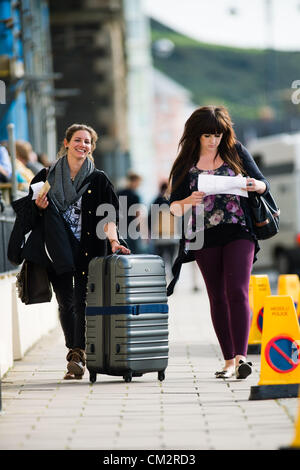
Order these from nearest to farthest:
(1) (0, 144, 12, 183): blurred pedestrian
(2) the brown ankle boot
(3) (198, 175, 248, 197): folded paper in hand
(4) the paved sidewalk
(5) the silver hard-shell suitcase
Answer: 1. (4) the paved sidewalk
2. (5) the silver hard-shell suitcase
3. (3) (198, 175, 248, 197): folded paper in hand
4. (2) the brown ankle boot
5. (1) (0, 144, 12, 183): blurred pedestrian

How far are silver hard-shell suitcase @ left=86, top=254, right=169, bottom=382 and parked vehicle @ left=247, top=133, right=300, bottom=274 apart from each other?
1590cm

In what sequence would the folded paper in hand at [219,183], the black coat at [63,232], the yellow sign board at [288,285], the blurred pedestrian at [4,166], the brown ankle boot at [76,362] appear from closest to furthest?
the folded paper in hand at [219,183]
the black coat at [63,232]
the brown ankle boot at [76,362]
the yellow sign board at [288,285]
the blurred pedestrian at [4,166]

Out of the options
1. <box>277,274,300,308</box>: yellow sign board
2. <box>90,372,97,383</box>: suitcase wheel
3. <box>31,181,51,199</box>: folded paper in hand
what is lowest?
<box>90,372,97,383</box>: suitcase wheel

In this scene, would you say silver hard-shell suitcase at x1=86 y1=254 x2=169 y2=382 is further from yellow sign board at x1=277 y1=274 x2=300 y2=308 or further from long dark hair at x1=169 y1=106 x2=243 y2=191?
yellow sign board at x1=277 y1=274 x2=300 y2=308

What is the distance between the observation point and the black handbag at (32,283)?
8539 mm

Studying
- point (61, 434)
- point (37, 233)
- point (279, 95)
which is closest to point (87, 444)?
point (61, 434)

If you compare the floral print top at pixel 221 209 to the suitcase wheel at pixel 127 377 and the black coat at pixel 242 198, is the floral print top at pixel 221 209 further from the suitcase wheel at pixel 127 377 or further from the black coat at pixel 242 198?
the suitcase wheel at pixel 127 377

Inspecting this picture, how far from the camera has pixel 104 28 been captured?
1657 inches

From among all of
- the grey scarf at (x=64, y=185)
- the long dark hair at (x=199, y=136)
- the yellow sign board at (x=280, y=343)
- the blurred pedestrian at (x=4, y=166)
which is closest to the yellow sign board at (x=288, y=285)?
the blurred pedestrian at (x=4, y=166)

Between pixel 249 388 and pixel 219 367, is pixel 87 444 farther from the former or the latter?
pixel 219 367

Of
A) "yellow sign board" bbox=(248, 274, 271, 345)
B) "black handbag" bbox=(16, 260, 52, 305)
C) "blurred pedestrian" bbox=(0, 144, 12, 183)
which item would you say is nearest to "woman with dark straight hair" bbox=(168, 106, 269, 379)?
"black handbag" bbox=(16, 260, 52, 305)

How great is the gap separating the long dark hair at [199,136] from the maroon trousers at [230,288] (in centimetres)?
52

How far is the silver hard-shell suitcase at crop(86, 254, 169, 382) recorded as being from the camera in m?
8.05

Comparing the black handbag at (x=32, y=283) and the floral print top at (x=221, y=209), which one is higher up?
the floral print top at (x=221, y=209)
